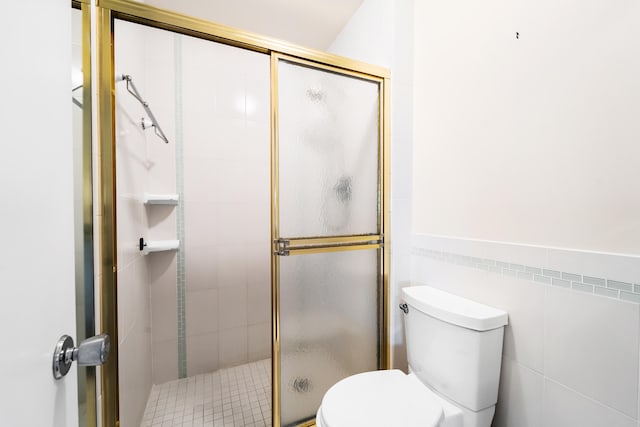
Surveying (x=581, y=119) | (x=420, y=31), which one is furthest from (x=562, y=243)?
(x=420, y=31)

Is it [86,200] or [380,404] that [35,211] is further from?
[380,404]

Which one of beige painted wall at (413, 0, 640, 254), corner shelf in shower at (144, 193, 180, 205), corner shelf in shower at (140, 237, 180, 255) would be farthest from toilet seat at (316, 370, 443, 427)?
corner shelf in shower at (144, 193, 180, 205)

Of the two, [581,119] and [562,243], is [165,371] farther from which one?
[581,119]

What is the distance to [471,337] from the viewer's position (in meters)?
0.96

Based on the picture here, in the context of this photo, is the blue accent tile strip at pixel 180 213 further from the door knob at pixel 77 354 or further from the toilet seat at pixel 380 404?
the door knob at pixel 77 354

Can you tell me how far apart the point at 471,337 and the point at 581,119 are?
31.1 inches

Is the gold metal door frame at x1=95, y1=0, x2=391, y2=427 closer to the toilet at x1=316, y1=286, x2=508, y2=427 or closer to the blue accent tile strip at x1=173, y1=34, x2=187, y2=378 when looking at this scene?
the toilet at x1=316, y1=286, x2=508, y2=427

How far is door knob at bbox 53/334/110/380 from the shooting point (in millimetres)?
444

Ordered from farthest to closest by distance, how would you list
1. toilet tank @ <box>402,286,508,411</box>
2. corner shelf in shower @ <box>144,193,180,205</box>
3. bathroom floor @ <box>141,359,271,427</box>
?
1. corner shelf in shower @ <box>144,193,180,205</box>
2. bathroom floor @ <box>141,359,271,427</box>
3. toilet tank @ <box>402,286,508,411</box>

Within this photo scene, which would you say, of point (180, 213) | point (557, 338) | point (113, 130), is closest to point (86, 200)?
point (113, 130)

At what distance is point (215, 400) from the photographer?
1.69 metres

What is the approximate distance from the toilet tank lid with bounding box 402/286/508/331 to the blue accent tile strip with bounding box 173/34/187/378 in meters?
1.49

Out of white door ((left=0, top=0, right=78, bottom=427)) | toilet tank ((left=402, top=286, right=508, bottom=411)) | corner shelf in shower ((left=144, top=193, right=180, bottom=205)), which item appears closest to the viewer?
white door ((left=0, top=0, right=78, bottom=427))

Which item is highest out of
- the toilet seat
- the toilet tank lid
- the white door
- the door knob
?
the white door
